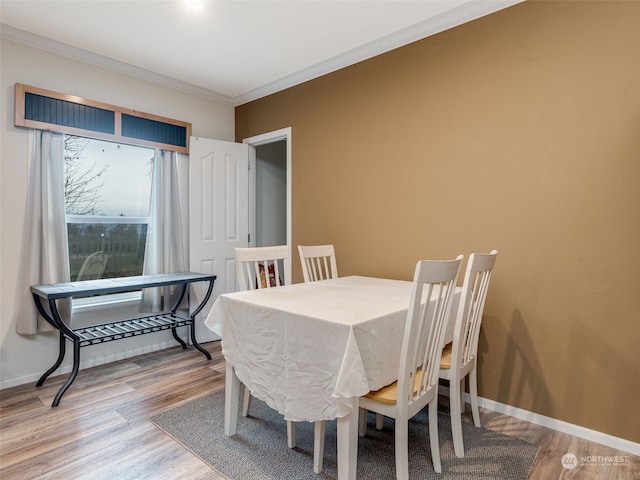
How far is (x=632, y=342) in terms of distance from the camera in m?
1.87

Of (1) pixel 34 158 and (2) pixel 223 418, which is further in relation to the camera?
(1) pixel 34 158

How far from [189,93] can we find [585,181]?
3.52m

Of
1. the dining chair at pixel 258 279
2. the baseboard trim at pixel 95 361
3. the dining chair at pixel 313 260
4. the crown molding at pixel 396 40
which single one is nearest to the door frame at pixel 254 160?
the crown molding at pixel 396 40

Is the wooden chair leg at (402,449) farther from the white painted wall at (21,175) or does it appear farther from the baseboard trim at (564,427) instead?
the white painted wall at (21,175)

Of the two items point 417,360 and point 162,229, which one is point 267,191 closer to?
point 162,229

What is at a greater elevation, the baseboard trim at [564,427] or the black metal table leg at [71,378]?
the black metal table leg at [71,378]

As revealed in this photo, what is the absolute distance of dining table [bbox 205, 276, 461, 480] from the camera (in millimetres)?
1438

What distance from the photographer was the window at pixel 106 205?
3064mm

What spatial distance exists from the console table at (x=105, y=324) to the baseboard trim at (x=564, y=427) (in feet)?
7.67

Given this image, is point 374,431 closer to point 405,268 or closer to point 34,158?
point 405,268

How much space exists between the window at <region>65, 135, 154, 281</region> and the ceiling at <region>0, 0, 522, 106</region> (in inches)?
29.1

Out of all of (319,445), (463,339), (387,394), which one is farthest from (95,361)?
(463,339)

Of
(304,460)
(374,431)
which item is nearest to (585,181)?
(374,431)

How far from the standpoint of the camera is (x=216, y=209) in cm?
379
